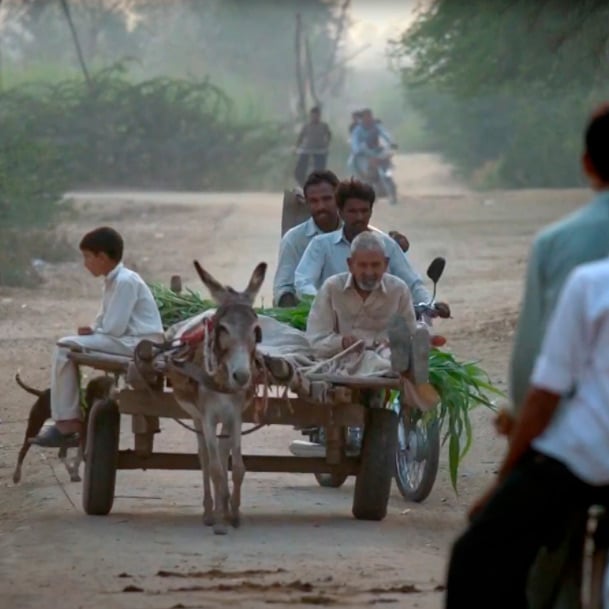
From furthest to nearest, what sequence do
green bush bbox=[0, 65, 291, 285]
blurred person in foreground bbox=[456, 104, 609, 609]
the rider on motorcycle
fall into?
green bush bbox=[0, 65, 291, 285] → the rider on motorcycle → blurred person in foreground bbox=[456, 104, 609, 609]

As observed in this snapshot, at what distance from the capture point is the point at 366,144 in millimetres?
36375

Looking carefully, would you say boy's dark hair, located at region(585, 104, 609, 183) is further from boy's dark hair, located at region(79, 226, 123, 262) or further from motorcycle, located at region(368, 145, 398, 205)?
motorcycle, located at region(368, 145, 398, 205)

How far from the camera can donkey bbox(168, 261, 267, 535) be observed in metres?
8.07

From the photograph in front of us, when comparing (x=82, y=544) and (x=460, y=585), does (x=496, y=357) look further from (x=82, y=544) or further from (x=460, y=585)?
(x=460, y=585)

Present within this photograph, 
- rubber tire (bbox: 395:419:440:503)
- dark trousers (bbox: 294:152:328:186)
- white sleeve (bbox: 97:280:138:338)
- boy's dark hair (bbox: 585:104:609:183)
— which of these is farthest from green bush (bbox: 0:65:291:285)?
boy's dark hair (bbox: 585:104:609:183)

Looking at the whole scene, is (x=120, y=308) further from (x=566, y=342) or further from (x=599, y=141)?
(x=566, y=342)

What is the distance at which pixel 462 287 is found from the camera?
→ 73.8 feet

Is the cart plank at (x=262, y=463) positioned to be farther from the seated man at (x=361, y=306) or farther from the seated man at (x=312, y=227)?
the seated man at (x=312, y=227)

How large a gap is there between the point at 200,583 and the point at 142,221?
1017 inches

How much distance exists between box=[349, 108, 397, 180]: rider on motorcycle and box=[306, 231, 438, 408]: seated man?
1064 inches

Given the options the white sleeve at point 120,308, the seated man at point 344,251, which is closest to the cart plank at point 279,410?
the white sleeve at point 120,308

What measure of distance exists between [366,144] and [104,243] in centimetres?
2733

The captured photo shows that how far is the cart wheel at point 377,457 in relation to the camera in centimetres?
897

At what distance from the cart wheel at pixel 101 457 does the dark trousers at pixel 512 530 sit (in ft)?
14.6
